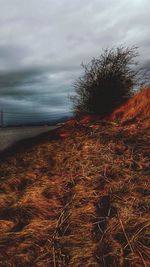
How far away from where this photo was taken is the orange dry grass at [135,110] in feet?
21.9

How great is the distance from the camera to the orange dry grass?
21.9 ft

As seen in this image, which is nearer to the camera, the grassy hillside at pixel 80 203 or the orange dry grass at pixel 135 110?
the grassy hillside at pixel 80 203

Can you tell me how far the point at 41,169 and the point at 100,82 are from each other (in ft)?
17.4

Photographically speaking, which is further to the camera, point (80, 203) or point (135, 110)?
point (135, 110)

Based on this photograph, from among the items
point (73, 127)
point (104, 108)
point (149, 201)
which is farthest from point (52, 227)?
point (104, 108)

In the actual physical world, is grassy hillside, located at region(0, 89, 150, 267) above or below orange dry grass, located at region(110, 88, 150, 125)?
below

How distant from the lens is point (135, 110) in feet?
23.4

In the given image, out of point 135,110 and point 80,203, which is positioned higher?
point 135,110

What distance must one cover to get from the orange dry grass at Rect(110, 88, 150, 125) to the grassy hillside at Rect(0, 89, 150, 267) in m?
0.69

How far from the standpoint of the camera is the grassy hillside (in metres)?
2.46

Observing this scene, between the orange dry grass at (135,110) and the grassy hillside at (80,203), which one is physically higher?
the orange dry grass at (135,110)

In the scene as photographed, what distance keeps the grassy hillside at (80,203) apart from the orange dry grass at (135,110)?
0.69 metres

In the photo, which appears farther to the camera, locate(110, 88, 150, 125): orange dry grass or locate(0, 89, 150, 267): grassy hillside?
locate(110, 88, 150, 125): orange dry grass

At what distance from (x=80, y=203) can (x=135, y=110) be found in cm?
414
